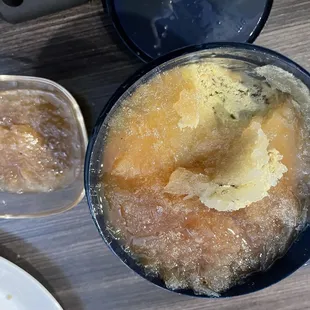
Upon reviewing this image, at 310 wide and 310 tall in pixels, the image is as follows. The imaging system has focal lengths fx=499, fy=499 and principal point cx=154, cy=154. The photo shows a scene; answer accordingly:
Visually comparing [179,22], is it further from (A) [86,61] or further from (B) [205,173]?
(B) [205,173]

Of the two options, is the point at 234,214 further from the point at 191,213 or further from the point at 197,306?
the point at 197,306

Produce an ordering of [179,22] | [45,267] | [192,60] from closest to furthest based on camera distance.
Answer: [192,60], [179,22], [45,267]

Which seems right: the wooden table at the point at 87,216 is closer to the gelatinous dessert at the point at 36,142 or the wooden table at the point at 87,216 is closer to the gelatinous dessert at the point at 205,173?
the gelatinous dessert at the point at 36,142

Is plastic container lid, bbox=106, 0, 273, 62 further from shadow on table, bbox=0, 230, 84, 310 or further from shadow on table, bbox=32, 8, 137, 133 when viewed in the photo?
shadow on table, bbox=0, 230, 84, 310

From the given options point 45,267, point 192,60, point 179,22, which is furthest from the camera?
point 45,267

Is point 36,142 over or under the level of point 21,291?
over

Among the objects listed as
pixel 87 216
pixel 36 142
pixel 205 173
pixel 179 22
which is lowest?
pixel 87 216

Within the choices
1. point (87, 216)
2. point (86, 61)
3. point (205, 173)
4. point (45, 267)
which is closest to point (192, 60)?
point (205, 173)
